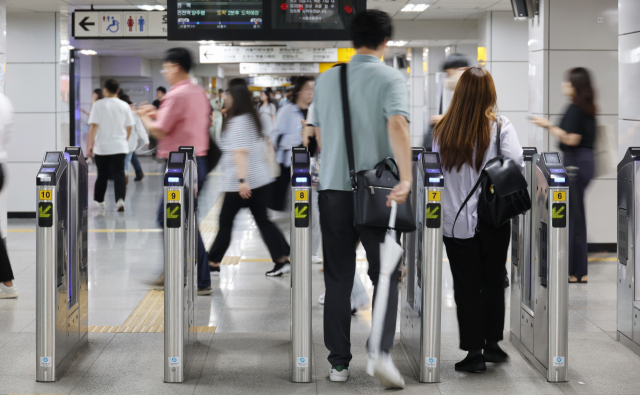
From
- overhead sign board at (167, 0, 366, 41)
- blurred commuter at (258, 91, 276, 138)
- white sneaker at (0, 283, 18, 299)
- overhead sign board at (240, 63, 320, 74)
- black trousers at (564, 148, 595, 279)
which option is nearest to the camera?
white sneaker at (0, 283, 18, 299)

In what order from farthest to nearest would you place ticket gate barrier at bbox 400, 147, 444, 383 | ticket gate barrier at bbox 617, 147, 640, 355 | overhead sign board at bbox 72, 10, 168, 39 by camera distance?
overhead sign board at bbox 72, 10, 168, 39 < ticket gate barrier at bbox 617, 147, 640, 355 < ticket gate barrier at bbox 400, 147, 444, 383

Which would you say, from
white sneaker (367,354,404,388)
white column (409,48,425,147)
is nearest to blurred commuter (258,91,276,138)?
white sneaker (367,354,404,388)

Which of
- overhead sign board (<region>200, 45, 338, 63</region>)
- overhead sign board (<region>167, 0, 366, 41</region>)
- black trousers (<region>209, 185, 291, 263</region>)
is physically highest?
overhead sign board (<region>200, 45, 338, 63</region>)

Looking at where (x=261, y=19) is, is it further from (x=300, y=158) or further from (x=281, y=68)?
(x=281, y=68)

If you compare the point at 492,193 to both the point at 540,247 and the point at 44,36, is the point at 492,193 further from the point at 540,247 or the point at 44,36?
the point at 44,36

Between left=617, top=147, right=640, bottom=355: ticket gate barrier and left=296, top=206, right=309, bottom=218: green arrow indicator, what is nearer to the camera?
left=296, top=206, right=309, bottom=218: green arrow indicator

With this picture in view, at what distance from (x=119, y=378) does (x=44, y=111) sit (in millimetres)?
6411

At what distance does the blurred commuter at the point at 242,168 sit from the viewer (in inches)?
211

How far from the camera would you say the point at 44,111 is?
9070mm

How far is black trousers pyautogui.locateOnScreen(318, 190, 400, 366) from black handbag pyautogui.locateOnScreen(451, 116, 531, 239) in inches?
19.3

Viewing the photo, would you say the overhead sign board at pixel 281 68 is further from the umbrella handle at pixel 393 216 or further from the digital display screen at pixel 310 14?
the umbrella handle at pixel 393 216

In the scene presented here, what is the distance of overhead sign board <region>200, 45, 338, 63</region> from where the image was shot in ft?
44.4

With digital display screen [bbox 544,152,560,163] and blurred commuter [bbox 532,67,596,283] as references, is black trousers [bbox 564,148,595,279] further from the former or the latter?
digital display screen [bbox 544,152,560,163]

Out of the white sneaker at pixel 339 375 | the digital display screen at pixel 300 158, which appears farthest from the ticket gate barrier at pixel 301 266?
the white sneaker at pixel 339 375
